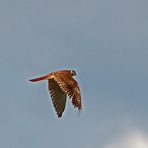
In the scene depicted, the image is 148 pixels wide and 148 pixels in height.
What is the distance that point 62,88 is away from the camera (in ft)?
98.9

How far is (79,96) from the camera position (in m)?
29.9

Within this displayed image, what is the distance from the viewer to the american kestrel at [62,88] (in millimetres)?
29519

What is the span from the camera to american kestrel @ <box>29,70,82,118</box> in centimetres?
2952

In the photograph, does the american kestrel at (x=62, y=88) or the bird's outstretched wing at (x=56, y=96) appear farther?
the bird's outstretched wing at (x=56, y=96)

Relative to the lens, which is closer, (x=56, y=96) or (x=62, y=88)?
(x=62, y=88)

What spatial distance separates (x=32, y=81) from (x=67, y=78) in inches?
66.2

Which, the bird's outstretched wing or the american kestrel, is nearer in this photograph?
the american kestrel

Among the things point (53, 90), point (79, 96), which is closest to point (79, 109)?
point (79, 96)

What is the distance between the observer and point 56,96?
34719 millimetres

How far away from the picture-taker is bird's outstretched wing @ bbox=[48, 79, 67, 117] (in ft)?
112

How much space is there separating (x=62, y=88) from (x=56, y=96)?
15.2ft

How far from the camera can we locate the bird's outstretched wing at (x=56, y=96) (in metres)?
34.2

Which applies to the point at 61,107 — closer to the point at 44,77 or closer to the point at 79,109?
the point at 44,77

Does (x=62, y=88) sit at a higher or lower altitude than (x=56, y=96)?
higher
